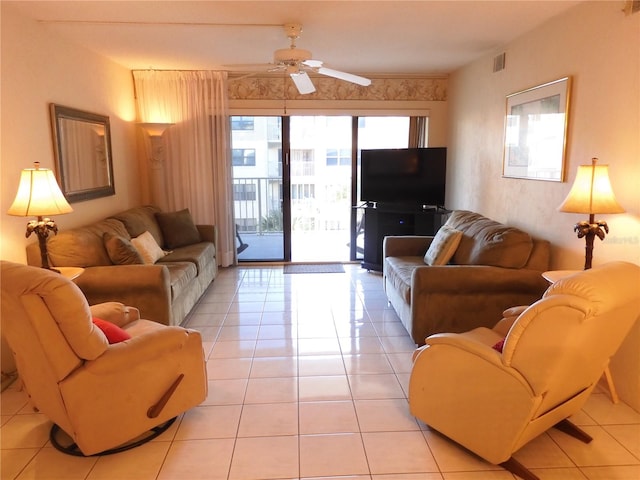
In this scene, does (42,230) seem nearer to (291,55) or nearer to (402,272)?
(291,55)

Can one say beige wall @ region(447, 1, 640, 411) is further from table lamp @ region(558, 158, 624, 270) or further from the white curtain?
the white curtain

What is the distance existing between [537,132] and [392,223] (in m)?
2.25

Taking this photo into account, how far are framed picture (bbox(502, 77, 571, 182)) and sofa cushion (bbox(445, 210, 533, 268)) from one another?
20.0 inches

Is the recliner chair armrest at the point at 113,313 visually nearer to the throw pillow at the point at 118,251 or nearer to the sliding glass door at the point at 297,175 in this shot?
the throw pillow at the point at 118,251

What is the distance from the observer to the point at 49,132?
3537 mm

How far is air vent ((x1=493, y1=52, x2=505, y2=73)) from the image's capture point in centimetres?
421

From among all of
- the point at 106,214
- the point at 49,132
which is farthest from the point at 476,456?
the point at 106,214

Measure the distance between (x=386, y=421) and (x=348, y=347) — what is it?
3.30 ft

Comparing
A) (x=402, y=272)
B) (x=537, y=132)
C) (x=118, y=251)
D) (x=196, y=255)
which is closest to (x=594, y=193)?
(x=537, y=132)

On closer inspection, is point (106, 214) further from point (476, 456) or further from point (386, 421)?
point (476, 456)

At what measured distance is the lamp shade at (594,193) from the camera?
8.38 ft

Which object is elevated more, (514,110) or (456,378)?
(514,110)

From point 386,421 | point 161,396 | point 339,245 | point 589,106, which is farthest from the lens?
point 339,245

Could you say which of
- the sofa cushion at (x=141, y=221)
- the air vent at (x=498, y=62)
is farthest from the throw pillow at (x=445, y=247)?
the sofa cushion at (x=141, y=221)
